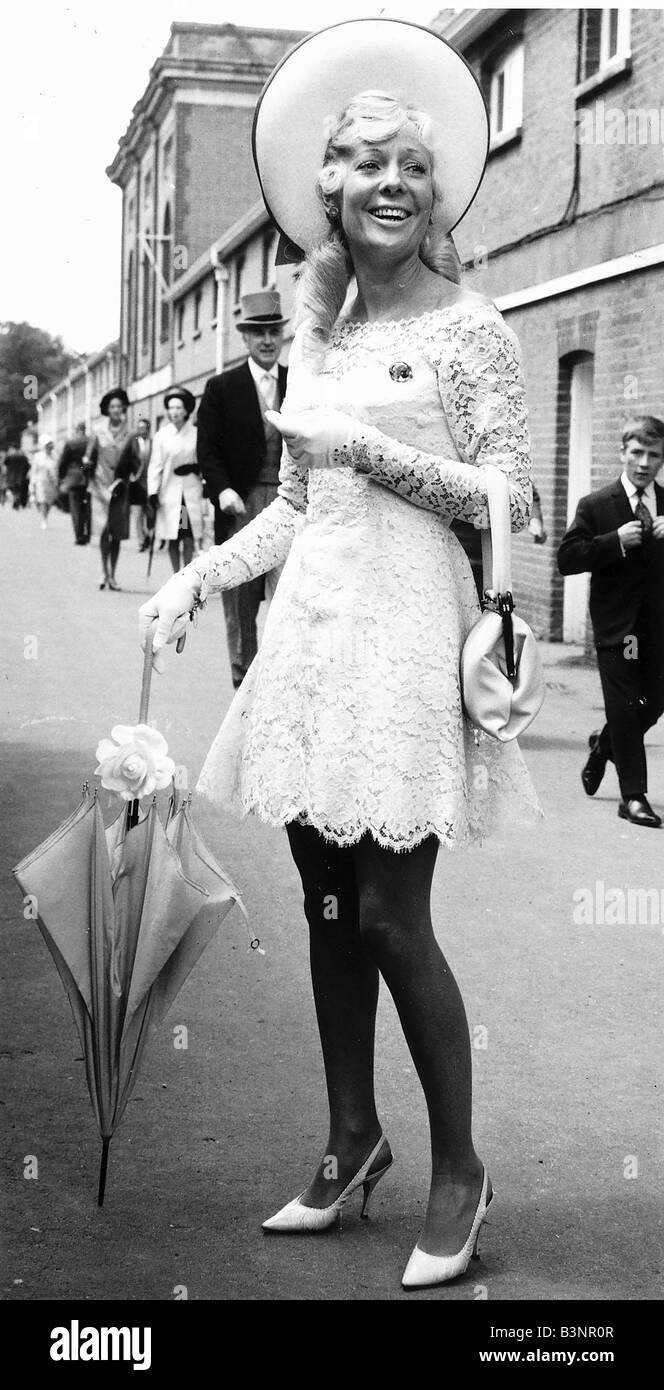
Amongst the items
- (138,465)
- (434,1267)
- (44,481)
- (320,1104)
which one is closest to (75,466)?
(138,465)

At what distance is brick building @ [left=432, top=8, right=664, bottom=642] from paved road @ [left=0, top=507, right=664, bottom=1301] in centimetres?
628

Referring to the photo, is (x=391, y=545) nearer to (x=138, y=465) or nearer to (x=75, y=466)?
(x=138, y=465)

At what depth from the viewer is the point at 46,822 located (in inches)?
278

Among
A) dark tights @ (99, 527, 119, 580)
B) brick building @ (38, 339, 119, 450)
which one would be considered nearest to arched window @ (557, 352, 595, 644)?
brick building @ (38, 339, 119, 450)

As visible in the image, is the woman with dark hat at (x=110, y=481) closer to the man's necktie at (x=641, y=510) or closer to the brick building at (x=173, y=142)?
the brick building at (x=173, y=142)

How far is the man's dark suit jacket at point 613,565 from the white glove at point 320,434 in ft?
14.8

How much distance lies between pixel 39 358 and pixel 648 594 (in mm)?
2743

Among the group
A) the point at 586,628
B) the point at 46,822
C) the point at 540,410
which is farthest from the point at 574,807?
the point at 540,410

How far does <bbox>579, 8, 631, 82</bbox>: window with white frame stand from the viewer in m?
12.9

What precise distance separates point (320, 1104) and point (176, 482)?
30.1 ft

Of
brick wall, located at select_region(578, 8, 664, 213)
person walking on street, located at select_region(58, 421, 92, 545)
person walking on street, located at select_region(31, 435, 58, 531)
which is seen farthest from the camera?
person walking on street, located at select_region(31, 435, 58, 531)

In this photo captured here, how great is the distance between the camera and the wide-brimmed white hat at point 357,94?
3227mm

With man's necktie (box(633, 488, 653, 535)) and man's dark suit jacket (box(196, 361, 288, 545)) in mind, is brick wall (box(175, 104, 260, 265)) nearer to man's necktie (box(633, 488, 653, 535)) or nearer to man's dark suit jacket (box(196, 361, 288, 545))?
man's dark suit jacket (box(196, 361, 288, 545))

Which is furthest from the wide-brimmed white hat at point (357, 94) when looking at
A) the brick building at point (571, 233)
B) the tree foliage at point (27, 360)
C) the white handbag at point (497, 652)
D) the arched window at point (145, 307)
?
the brick building at point (571, 233)
